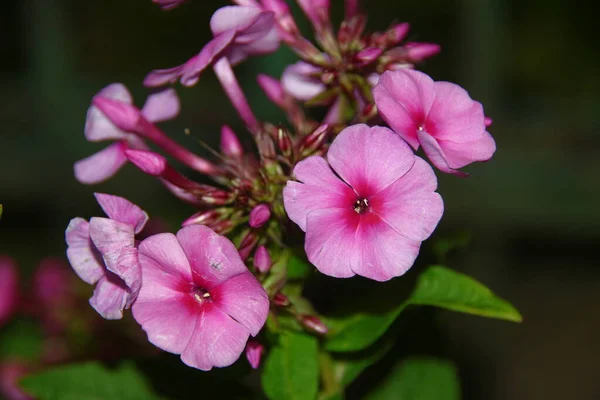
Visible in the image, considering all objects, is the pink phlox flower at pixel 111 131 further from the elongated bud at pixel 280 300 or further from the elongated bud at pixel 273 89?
the elongated bud at pixel 280 300

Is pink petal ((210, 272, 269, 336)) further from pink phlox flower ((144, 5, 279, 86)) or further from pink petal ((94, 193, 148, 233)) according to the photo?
pink phlox flower ((144, 5, 279, 86))

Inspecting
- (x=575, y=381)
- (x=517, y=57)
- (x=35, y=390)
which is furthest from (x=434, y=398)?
(x=517, y=57)

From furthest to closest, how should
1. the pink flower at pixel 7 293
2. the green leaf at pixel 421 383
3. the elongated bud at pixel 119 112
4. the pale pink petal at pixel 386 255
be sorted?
the pink flower at pixel 7 293, the green leaf at pixel 421 383, the elongated bud at pixel 119 112, the pale pink petal at pixel 386 255

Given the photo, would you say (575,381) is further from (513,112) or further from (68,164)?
(68,164)

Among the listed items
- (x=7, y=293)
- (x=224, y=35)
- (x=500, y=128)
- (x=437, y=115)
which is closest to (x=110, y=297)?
(x=224, y=35)

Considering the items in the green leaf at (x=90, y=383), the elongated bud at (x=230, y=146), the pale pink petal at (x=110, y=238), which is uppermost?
the pale pink petal at (x=110, y=238)

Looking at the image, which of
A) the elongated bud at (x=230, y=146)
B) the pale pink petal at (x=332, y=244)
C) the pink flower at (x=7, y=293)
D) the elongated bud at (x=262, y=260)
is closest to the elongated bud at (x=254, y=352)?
the elongated bud at (x=262, y=260)
